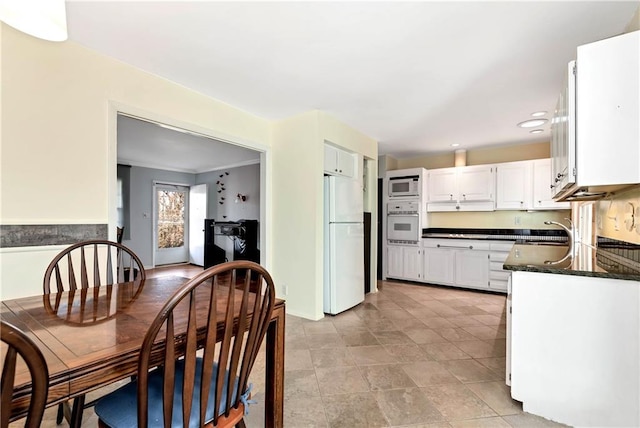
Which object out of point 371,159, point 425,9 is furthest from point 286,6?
point 371,159

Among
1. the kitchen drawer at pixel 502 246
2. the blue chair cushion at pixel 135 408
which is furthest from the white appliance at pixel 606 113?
the kitchen drawer at pixel 502 246

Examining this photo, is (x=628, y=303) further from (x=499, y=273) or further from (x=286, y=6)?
(x=499, y=273)

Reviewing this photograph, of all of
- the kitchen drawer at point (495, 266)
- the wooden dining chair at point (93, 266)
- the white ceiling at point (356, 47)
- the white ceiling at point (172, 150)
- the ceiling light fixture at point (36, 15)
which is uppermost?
the white ceiling at point (356, 47)

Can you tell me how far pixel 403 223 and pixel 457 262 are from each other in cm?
107

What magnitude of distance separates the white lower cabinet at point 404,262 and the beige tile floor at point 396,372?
1487 mm

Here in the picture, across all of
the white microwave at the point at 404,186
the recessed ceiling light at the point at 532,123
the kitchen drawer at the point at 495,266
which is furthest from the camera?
the white microwave at the point at 404,186

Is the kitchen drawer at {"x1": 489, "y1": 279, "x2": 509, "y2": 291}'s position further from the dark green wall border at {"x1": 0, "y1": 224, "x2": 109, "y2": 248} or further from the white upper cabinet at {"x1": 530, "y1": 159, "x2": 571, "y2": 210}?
the dark green wall border at {"x1": 0, "y1": 224, "x2": 109, "y2": 248}

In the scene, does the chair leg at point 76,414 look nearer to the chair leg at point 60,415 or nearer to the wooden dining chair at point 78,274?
the wooden dining chair at point 78,274

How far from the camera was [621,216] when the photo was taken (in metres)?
1.98

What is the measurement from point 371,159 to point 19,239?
3.82 metres

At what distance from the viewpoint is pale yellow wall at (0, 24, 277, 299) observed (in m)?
1.80

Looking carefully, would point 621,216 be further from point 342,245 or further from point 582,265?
point 342,245

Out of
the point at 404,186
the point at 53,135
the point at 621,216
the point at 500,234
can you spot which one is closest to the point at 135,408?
→ the point at 53,135

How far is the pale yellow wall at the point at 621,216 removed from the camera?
1.71 meters
